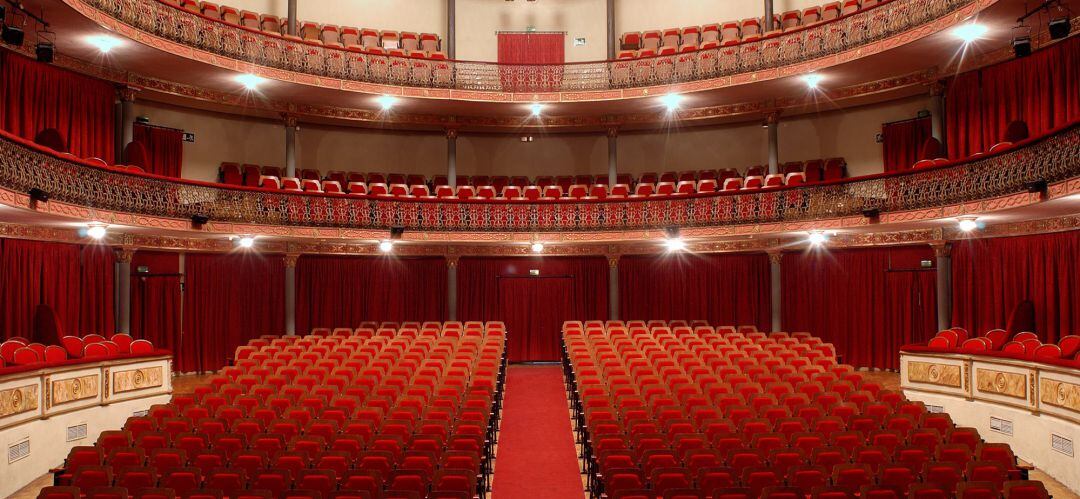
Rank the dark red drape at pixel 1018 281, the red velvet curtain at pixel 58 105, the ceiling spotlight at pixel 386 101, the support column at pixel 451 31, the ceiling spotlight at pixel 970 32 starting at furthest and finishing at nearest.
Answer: the support column at pixel 451 31 → the ceiling spotlight at pixel 386 101 → the red velvet curtain at pixel 58 105 → the ceiling spotlight at pixel 970 32 → the dark red drape at pixel 1018 281

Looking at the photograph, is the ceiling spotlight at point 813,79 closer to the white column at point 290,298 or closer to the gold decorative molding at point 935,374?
the gold decorative molding at point 935,374

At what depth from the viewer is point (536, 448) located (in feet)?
34.2

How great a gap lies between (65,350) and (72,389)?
1.41 m

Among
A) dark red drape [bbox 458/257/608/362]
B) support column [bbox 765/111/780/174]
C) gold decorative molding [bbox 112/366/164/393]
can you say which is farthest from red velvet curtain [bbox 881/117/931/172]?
gold decorative molding [bbox 112/366/164/393]

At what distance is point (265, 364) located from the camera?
12562mm

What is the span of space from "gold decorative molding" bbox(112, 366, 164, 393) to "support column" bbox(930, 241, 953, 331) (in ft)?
43.8

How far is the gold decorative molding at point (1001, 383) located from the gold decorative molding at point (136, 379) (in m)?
11.4

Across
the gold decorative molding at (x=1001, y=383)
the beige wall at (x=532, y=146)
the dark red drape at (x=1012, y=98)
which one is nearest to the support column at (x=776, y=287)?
the beige wall at (x=532, y=146)

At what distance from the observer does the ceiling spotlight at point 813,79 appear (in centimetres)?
1642

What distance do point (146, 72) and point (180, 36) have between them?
1416mm

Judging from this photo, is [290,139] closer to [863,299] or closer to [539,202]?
[539,202]

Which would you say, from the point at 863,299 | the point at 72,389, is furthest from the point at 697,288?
the point at 72,389

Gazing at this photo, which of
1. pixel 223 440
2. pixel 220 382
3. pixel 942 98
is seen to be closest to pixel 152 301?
pixel 220 382

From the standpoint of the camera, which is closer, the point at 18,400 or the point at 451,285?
the point at 18,400
